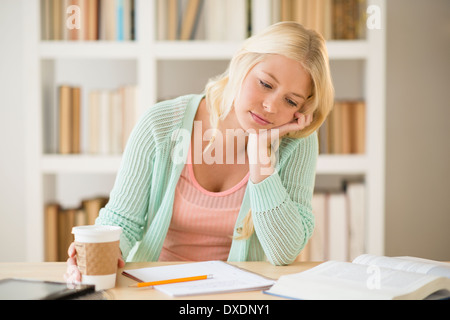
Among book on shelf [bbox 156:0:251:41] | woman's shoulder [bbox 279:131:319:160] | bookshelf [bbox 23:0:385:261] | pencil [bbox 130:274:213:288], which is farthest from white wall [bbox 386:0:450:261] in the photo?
pencil [bbox 130:274:213:288]

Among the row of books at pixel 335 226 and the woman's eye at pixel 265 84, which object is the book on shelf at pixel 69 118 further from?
the woman's eye at pixel 265 84

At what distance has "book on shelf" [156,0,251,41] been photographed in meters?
2.01

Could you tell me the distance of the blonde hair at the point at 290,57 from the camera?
3.93 ft

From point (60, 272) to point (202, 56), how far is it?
125 cm

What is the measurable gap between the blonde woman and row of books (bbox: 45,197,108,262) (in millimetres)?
835

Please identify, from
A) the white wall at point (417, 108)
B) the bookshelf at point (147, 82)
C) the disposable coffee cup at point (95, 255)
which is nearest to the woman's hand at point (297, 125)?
the disposable coffee cup at point (95, 255)

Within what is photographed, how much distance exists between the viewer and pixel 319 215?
6.65ft

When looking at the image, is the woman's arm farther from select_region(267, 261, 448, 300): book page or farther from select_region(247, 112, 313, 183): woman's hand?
select_region(267, 261, 448, 300): book page

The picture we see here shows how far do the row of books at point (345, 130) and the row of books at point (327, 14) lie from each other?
0.30 metres

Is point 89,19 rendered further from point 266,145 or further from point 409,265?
point 409,265

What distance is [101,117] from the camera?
6.73ft

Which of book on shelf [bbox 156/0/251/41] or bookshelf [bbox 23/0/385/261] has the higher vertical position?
book on shelf [bbox 156/0/251/41]
